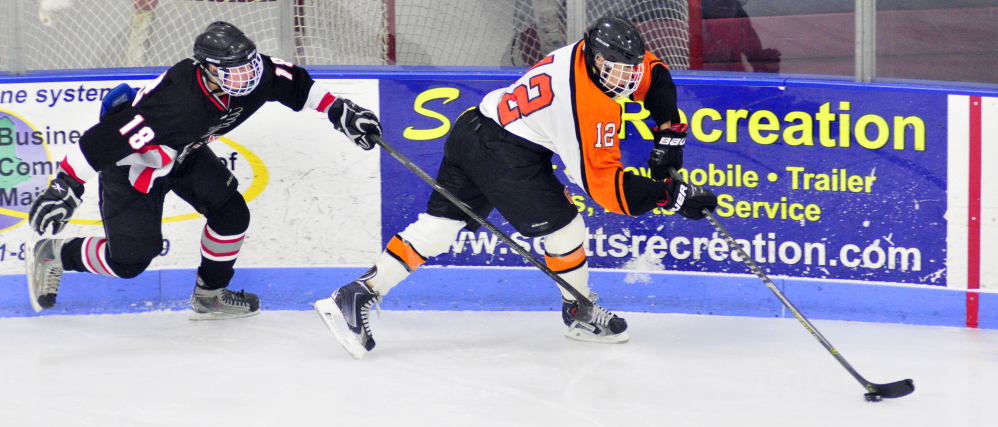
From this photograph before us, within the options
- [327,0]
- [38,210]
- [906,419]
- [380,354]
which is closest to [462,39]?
[327,0]

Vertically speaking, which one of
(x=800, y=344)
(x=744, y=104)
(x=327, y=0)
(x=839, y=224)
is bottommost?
(x=800, y=344)

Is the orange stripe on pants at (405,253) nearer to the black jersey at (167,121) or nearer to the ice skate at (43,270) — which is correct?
Result: the black jersey at (167,121)

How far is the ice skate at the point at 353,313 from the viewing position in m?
3.53

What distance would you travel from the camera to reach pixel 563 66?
328cm

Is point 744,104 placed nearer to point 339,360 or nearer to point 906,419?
point 906,419

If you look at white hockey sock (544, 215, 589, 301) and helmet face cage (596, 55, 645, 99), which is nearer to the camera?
helmet face cage (596, 55, 645, 99)

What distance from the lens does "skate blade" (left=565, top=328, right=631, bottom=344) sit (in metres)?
3.70

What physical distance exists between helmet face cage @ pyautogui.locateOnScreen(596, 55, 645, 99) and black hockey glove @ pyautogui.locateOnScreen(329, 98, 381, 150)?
2.78 feet

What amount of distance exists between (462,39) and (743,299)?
151cm

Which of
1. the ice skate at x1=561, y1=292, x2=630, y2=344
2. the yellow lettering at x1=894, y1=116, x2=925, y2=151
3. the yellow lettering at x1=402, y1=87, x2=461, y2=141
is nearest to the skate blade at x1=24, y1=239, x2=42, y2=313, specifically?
the yellow lettering at x1=402, y1=87, x2=461, y2=141

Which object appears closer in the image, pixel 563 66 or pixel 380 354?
pixel 563 66

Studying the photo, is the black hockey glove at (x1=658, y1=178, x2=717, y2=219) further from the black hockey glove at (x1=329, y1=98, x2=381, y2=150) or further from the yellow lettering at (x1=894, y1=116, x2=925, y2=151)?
the black hockey glove at (x1=329, y1=98, x2=381, y2=150)

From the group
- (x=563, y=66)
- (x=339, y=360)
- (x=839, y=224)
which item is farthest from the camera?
(x=839, y=224)

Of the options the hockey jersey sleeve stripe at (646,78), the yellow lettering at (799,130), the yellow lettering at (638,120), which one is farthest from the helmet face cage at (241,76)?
the yellow lettering at (799,130)
